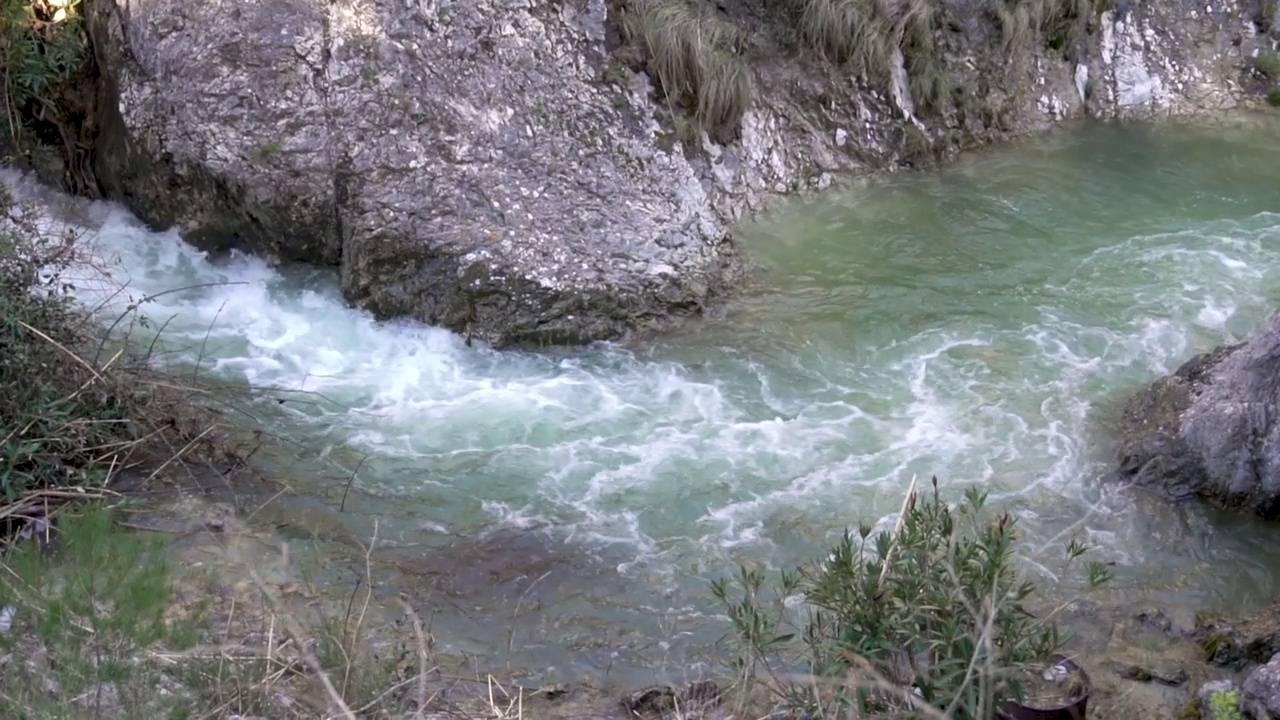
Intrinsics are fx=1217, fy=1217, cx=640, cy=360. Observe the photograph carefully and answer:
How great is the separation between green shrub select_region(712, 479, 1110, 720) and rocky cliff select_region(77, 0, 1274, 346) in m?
3.37

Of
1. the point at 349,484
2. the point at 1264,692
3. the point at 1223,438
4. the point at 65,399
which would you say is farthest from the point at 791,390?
the point at 65,399

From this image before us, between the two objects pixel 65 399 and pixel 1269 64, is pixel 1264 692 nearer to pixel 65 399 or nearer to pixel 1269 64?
pixel 65 399

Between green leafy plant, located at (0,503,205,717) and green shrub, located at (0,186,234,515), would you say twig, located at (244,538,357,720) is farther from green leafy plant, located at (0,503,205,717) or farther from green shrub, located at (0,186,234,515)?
green shrub, located at (0,186,234,515)

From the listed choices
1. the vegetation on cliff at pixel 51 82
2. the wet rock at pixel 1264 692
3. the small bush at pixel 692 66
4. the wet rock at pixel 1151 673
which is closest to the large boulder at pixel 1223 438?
the wet rock at pixel 1151 673

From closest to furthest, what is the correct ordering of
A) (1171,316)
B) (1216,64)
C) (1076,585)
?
(1076,585) < (1171,316) < (1216,64)

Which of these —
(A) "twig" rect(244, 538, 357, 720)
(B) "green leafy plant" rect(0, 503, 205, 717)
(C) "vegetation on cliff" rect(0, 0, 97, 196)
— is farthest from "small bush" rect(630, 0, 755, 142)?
(B) "green leafy plant" rect(0, 503, 205, 717)

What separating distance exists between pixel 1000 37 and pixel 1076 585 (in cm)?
530

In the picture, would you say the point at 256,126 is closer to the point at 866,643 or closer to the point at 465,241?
the point at 465,241

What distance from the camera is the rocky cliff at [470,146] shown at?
6.77 metres

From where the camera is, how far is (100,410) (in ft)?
17.0

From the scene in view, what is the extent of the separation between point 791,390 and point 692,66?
2501mm

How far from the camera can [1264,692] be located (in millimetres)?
3906

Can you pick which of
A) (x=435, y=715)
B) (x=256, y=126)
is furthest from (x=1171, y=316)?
(x=256, y=126)

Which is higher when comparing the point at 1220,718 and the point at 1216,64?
the point at 1216,64
